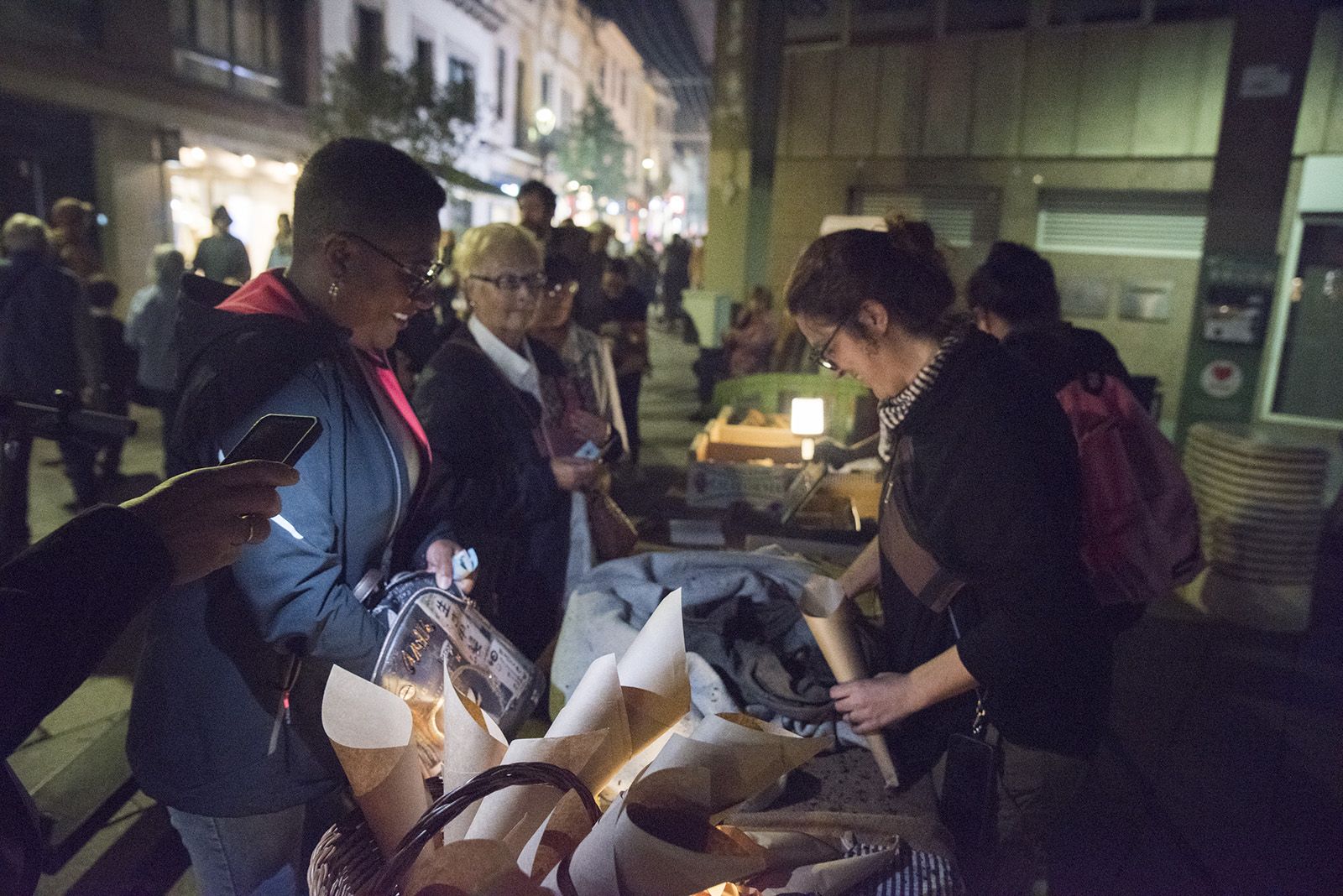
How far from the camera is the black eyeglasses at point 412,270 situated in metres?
1.77

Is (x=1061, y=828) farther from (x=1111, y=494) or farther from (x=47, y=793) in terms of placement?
(x=47, y=793)

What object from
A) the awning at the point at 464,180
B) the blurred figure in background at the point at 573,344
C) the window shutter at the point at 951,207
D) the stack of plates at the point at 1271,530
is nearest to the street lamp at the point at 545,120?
the awning at the point at 464,180

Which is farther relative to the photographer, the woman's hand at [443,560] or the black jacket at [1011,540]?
the woman's hand at [443,560]

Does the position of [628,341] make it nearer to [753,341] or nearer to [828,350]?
[753,341]

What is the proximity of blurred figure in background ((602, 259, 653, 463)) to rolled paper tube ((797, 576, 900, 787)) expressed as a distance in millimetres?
6493

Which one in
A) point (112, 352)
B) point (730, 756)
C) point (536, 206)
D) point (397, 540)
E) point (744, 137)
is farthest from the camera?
point (744, 137)

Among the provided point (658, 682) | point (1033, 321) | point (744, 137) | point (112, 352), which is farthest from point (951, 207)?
point (658, 682)

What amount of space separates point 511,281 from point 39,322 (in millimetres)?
4787

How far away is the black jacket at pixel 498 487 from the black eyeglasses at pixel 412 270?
1.03 metres

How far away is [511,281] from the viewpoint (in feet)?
10.7

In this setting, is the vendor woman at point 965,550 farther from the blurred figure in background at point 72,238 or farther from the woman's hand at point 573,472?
the blurred figure in background at point 72,238

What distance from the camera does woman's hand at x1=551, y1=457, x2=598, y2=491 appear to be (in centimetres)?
319

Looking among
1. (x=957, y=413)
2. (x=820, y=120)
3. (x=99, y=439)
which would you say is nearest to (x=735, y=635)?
(x=957, y=413)

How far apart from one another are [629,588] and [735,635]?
0.35 meters
